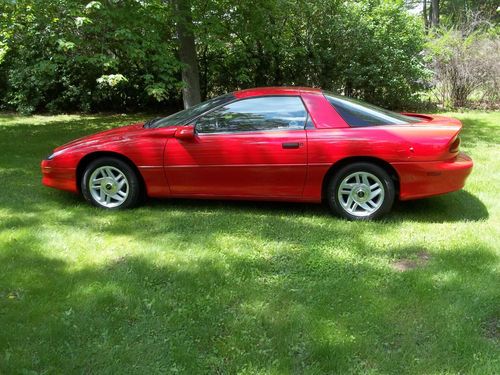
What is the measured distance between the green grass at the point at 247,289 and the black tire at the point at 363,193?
146mm

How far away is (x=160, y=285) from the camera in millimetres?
3730

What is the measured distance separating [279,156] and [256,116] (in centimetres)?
54

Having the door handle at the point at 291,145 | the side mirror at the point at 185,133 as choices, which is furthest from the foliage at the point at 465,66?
the side mirror at the point at 185,133

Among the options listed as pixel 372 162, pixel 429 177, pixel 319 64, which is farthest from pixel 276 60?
pixel 429 177

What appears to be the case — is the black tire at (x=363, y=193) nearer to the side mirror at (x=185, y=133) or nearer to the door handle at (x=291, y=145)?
the door handle at (x=291, y=145)

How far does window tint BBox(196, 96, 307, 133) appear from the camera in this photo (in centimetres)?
516

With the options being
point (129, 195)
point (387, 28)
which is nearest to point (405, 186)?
point (129, 195)

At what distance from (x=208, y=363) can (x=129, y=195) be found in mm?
2949

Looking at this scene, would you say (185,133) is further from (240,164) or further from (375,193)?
(375,193)

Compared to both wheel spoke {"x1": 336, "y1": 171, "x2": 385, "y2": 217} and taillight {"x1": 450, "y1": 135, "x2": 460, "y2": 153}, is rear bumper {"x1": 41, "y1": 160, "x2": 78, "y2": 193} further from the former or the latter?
taillight {"x1": 450, "y1": 135, "x2": 460, "y2": 153}

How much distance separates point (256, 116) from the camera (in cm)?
525

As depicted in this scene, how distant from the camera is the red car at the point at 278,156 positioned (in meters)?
4.88

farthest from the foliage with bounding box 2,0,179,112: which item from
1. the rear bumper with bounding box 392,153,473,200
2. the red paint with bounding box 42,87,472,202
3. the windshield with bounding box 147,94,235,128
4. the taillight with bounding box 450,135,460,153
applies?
the taillight with bounding box 450,135,460,153

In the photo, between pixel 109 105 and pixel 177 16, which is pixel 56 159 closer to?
pixel 177 16
